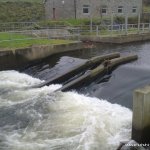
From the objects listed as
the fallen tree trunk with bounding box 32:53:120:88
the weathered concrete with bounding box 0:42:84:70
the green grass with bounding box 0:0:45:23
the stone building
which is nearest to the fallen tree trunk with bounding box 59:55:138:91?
the fallen tree trunk with bounding box 32:53:120:88

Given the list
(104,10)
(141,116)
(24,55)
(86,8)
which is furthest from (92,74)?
(104,10)

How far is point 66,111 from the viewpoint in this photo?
13.2 meters

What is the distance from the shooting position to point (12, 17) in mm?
40156

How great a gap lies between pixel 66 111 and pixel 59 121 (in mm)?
943

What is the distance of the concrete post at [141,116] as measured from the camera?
9.93 m

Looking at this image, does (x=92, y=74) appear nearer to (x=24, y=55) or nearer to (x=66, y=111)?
(x=66, y=111)

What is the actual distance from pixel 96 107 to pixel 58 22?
24.7 m

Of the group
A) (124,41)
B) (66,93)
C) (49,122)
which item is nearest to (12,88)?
(66,93)

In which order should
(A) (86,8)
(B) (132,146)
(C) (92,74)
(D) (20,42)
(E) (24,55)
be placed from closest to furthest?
(B) (132,146) < (C) (92,74) < (E) (24,55) < (D) (20,42) < (A) (86,8)

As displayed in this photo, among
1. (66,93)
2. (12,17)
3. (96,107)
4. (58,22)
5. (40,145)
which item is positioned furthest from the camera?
(12,17)

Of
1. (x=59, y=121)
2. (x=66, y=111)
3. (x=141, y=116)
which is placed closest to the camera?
(x=141, y=116)

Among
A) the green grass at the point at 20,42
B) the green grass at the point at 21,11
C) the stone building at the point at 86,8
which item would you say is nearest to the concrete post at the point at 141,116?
the green grass at the point at 20,42

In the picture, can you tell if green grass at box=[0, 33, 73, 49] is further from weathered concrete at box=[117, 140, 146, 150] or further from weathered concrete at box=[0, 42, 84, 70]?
weathered concrete at box=[117, 140, 146, 150]

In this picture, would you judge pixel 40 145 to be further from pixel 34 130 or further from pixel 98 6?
pixel 98 6
